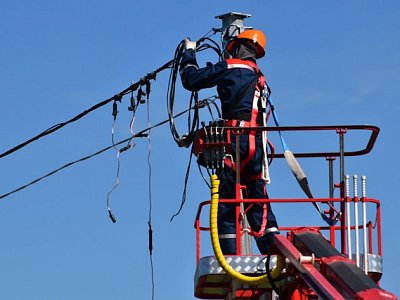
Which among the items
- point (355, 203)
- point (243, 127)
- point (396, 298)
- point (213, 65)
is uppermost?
point (213, 65)

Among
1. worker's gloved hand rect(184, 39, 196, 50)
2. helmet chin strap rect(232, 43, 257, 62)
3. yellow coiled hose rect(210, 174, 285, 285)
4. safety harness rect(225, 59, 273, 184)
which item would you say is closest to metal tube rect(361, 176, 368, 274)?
yellow coiled hose rect(210, 174, 285, 285)

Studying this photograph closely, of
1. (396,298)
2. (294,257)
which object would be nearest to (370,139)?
(294,257)

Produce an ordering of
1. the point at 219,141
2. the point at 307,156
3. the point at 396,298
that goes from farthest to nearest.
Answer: the point at 307,156, the point at 219,141, the point at 396,298

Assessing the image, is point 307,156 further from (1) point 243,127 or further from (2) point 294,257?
(2) point 294,257

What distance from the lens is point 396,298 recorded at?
34.3 feet

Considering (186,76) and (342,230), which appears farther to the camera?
(186,76)

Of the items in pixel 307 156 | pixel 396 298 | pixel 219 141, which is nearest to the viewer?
pixel 396 298

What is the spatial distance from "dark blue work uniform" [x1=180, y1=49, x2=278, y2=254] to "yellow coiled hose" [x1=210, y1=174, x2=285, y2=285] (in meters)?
0.81

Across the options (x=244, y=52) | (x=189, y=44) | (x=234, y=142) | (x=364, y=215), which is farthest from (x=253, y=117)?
(x=364, y=215)

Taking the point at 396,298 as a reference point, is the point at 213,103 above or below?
above

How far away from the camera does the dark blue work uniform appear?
14430 mm

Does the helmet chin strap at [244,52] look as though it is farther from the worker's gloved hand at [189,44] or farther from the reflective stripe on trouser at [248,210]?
the reflective stripe on trouser at [248,210]

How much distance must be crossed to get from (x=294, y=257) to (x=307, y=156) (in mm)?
4610

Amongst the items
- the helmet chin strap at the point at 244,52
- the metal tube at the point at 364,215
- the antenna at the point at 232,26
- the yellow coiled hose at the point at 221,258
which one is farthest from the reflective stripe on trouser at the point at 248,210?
Answer: the antenna at the point at 232,26
